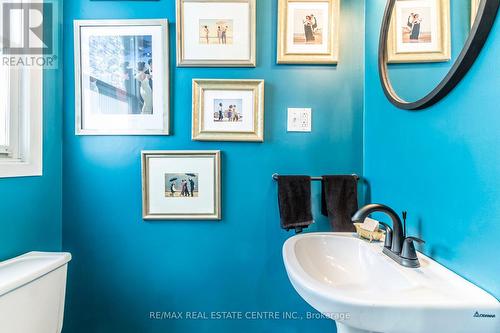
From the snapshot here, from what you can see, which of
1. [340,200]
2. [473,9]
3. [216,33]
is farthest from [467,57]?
[216,33]

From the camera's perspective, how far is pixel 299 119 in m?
1.14

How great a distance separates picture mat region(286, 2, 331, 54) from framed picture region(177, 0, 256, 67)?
17 centimetres

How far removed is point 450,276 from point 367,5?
3.90 feet

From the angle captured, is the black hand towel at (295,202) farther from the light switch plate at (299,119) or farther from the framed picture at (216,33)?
the framed picture at (216,33)

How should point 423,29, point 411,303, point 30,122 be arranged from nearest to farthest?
point 411,303 → point 423,29 → point 30,122

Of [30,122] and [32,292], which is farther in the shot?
[30,122]

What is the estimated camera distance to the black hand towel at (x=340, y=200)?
107 cm

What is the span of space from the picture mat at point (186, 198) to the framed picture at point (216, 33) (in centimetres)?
48

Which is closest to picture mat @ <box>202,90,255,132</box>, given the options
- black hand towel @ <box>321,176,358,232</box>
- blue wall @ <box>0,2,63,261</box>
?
black hand towel @ <box>321,176,358,232</box>

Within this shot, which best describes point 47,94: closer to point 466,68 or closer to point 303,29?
point 303,29

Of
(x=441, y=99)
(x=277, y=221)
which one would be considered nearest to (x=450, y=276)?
(x=441, y=99)

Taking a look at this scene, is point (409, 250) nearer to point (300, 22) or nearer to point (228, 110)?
point (228, 110)

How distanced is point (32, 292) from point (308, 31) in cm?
154

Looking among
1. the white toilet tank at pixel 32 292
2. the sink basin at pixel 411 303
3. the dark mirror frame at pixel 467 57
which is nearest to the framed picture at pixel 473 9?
the dark mirror frame at pixel 467 57
